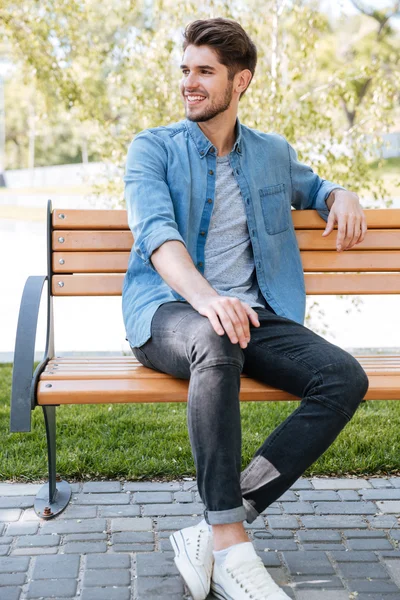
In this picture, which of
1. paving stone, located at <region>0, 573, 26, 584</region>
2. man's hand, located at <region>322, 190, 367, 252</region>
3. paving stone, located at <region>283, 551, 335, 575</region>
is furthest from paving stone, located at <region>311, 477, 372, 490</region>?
paving stone, located at <region>0, 573, 26, 584</region>

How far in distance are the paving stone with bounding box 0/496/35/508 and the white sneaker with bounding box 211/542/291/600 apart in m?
1.08

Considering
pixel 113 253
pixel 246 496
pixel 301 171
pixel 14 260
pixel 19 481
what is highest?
pixel 301 171

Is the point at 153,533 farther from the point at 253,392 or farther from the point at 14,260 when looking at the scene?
the point at 14,260

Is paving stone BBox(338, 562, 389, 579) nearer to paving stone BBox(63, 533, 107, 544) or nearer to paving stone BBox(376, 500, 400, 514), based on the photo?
paving stone BBox(376, 500, 400, 514)

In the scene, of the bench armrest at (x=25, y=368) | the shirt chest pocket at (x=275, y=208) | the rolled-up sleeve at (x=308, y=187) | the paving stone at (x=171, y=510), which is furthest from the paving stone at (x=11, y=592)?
the rolled-up sleeve at (x=308, y=187)

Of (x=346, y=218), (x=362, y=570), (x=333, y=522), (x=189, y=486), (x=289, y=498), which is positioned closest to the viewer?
(x=362, y=570)

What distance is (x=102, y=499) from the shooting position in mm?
3344

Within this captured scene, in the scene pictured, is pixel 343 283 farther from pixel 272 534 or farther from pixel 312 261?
pixel 272 534

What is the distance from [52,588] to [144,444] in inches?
51.6

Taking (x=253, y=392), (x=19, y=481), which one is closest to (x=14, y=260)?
(x=19, y=481)

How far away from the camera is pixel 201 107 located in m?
3.11

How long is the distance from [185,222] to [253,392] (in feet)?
2.33

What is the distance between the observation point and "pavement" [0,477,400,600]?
8.64 ft

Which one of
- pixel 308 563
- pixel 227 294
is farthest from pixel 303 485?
pixel 227 294
